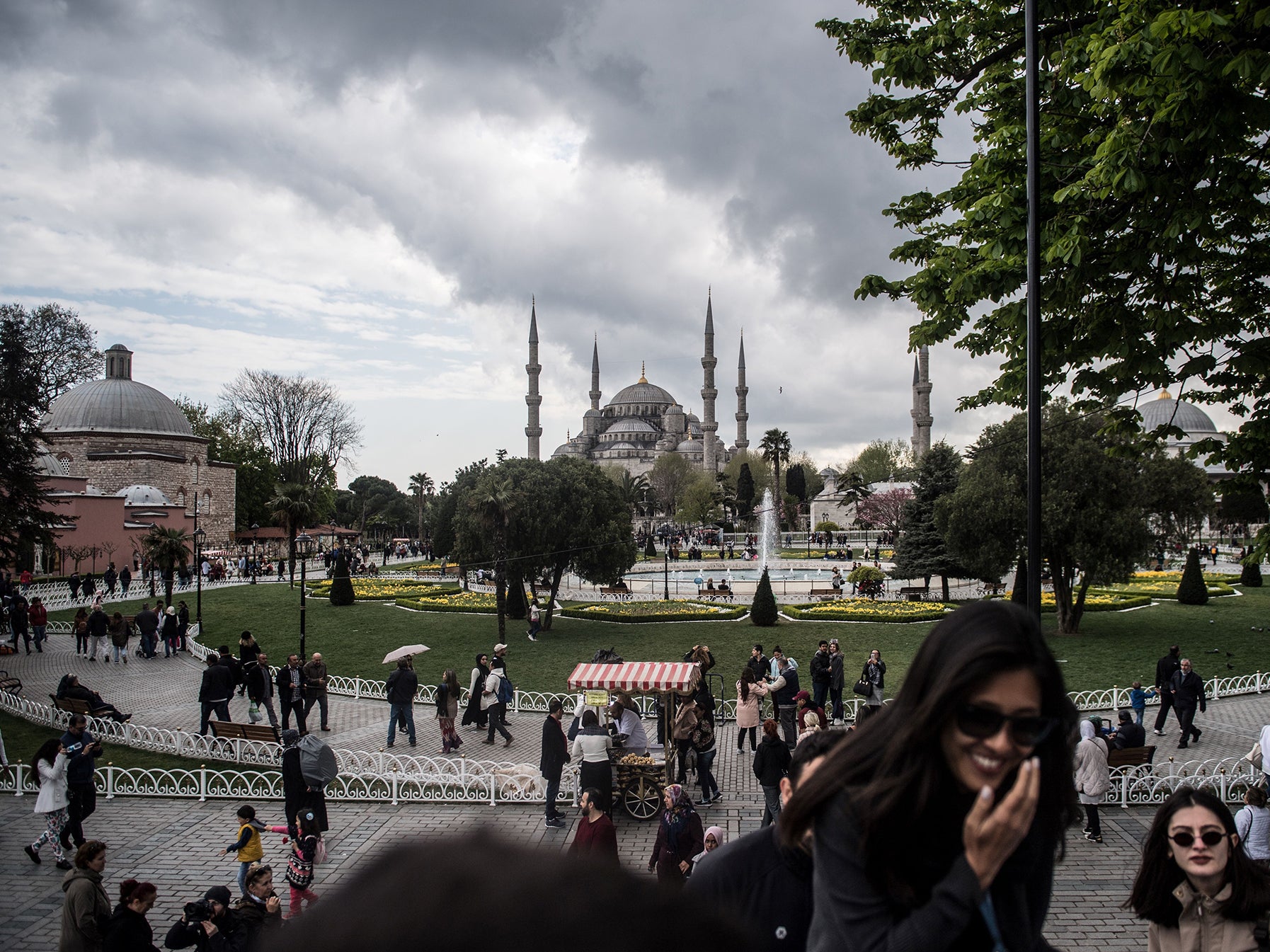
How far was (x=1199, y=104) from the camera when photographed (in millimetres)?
6465

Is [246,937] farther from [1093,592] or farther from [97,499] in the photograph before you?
[97,499]

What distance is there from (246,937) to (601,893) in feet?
20.1

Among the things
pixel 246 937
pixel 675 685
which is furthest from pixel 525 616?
pixel 246 937

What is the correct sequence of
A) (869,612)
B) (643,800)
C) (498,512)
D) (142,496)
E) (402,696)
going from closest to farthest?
(643,800)
(402,696)
(498,512)
(869,612)
(142,496)

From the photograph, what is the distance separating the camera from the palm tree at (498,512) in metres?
22.5

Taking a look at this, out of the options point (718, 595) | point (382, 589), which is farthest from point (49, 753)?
point (718, 595)

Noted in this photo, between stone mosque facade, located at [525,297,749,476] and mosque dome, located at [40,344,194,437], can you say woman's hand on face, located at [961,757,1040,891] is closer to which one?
mosque dome, located at [40,344,194,437]

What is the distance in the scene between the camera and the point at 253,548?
155 ft

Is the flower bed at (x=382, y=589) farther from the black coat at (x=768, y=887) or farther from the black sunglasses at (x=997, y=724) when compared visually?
the black sunglasses at (x=997, y=724)

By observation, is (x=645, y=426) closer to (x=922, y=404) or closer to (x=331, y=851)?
(x=922, y=404)

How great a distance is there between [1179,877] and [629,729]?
8.19 metres

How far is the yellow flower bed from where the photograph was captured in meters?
31.1

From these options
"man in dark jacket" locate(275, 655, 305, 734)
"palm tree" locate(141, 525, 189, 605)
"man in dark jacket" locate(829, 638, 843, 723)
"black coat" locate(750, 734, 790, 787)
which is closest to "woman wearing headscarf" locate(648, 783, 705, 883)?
"black coat" locate(750, 734, 790, 787)

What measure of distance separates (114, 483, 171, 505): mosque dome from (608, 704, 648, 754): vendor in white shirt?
1507 inches
